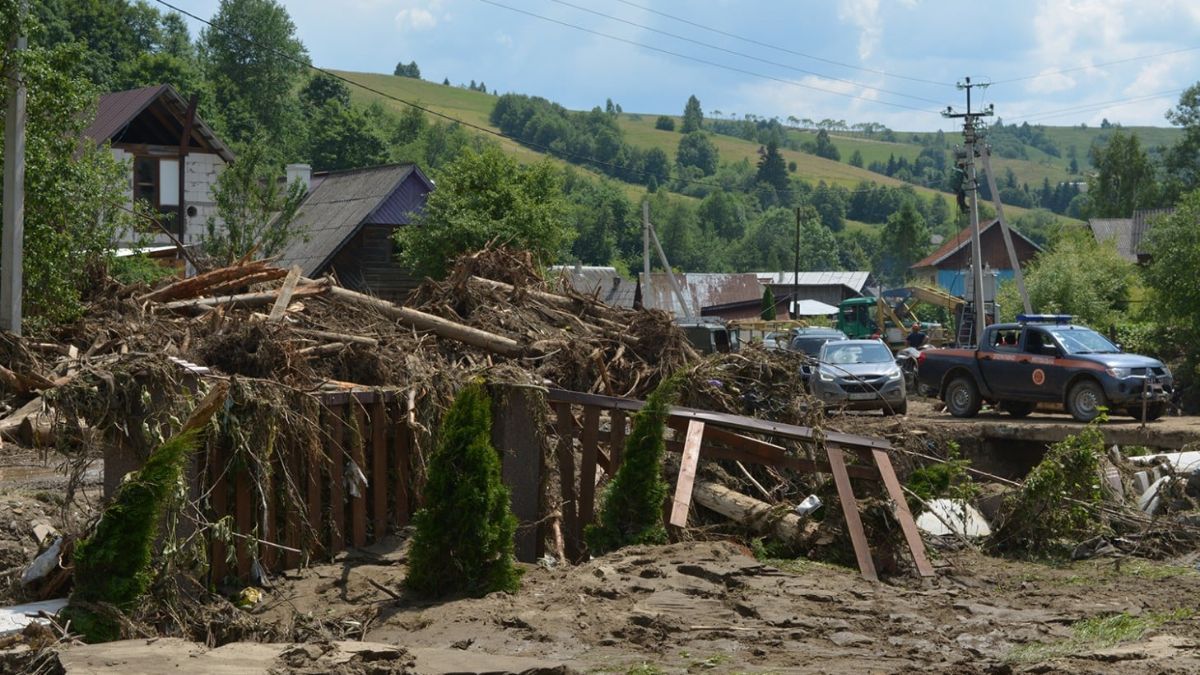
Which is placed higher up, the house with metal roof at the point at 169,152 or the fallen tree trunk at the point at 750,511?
the house with metal roof at the point at 169,152

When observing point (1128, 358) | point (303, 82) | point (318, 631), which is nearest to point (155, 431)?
point (318, 631)

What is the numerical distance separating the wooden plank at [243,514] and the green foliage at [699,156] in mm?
181630

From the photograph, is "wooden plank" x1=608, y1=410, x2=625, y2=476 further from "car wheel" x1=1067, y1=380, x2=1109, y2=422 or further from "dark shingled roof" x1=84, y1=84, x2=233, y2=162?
"dark shingled roof" x1=84, y1=84, x2=233, y2=162

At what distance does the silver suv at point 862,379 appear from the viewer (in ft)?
87.5

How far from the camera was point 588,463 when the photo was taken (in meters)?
13.5

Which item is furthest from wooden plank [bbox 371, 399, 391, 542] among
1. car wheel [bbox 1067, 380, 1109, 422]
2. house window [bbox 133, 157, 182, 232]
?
house window [bbox 133, 157, 182, 232]

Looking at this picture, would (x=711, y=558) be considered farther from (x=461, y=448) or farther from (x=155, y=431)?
(x=155, y=431)

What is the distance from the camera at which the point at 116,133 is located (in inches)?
1716

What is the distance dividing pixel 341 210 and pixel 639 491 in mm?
36527

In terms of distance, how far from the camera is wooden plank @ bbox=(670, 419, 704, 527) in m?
12.7

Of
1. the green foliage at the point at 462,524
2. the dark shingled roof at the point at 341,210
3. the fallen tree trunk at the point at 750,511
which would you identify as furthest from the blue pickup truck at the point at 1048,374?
the dark shingled roof at the point at 341,210

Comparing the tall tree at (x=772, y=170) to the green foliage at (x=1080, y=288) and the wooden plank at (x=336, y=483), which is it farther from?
the wooden plank at (x=336, y=483)

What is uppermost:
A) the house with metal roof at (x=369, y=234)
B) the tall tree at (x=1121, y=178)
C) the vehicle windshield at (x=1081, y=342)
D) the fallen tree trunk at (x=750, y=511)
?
the tall tree at (x=1121, y=178)

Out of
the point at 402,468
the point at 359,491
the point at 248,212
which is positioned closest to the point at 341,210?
the point at 248,212
